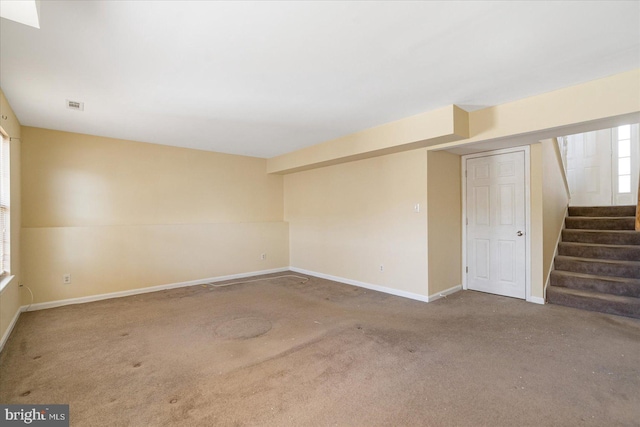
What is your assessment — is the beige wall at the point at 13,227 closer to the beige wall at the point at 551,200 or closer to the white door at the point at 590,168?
the beige wall at the point at 551,200

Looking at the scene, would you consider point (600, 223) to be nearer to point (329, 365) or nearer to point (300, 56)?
point (329, 365)

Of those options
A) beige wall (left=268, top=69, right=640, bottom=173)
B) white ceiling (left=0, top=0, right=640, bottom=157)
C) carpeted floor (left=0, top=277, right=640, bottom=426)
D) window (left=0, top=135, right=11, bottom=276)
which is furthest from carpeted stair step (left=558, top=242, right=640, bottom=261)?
window (left=0, top=135, right=11, bottom=276)

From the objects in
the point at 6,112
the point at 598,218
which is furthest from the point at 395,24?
the point at 598,218

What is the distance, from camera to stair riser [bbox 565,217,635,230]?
453 centimetres

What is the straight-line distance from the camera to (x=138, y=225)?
475cm

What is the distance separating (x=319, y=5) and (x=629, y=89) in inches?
114

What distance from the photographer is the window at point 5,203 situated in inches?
125

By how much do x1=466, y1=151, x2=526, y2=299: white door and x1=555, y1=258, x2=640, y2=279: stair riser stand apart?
0.72 m

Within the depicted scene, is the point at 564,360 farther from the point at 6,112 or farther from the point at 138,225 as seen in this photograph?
the point at 6,112

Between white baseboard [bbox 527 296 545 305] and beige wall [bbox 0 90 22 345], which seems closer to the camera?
beige wall [bbox 0 90 22 345]

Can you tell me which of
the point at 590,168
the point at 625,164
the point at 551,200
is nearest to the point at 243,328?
the point at 551,200

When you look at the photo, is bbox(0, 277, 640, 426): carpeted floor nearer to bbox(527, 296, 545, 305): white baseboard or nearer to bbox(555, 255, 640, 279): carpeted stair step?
bbox(527, 296, 545, 305): white baseboard

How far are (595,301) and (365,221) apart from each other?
3.08 m

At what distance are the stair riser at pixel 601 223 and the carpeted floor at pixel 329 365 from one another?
1.99m
